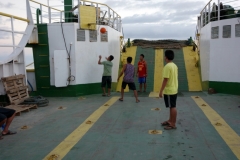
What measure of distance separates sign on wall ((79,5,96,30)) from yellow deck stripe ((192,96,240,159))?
207 inches

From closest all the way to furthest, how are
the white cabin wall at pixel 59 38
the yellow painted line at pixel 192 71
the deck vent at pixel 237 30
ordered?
1. the deck vent at pixel 237 30
2. the white cabin wall at pixel 59 38
3. the yellow painted line at pixel 192 71

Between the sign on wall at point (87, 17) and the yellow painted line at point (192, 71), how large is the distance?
5117 mm

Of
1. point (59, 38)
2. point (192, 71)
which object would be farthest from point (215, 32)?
point (59, 38)

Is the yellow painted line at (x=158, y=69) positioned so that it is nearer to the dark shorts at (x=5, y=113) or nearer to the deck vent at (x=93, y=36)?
the deck vent at (x=93, y=36)

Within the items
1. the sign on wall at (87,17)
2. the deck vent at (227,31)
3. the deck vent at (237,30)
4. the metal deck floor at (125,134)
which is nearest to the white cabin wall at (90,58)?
the sign on wall at (87,17)

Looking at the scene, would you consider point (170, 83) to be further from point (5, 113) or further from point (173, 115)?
point (5, 113)

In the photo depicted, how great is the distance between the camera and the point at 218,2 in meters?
9.66

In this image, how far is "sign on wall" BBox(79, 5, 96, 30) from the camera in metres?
9.66

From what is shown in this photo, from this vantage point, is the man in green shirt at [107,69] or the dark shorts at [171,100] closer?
the dark shorts at [171,100]

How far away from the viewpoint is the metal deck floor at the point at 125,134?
4.23m

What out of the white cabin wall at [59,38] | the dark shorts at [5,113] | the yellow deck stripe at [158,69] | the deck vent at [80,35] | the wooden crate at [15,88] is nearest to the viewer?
the dark shorts at [5,113]

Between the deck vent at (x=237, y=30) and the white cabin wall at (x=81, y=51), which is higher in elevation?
the deck vent at (x=237, y=30)

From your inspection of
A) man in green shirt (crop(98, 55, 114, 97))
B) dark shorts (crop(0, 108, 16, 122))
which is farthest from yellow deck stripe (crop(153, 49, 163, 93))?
dark shorts (crop(0, 108, 16, 122))

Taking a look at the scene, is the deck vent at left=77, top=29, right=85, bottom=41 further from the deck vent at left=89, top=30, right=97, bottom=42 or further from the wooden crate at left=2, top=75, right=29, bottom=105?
the wooden crate at left=2, top=75, right=29, bottom=105
